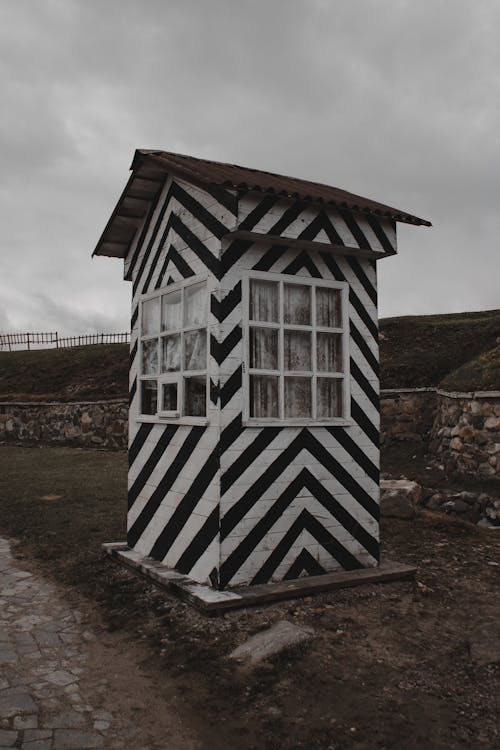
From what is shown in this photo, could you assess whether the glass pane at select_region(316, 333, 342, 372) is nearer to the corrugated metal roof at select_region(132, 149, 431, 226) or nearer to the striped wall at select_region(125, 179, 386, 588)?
the striped wall at select_region(125, 179, 386, 588)

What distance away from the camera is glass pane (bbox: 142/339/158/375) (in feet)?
20.8

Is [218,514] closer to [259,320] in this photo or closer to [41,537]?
[259,320]

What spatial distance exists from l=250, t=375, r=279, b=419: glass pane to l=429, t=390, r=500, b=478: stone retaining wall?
6.40 metres

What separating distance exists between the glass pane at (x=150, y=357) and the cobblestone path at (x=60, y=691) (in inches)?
92.0

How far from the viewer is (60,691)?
3.77 metres

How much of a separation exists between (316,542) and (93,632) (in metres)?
2.02

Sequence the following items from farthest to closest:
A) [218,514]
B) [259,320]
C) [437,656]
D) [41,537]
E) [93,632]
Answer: [41,537]
[259,320]
[218,514]
[93,632]
[437,656]

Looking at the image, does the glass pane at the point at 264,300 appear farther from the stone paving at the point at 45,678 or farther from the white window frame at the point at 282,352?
the stone paving at the point at 45,678

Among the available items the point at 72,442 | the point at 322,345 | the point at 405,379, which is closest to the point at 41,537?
the point at 322,345

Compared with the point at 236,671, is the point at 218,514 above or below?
above

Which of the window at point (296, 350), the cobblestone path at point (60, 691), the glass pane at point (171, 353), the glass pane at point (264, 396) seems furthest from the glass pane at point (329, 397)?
the cobblestone path at point (60, 691)

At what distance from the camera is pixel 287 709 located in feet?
11.4

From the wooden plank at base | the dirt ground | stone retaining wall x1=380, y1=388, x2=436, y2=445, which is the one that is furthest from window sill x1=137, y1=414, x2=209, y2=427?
stone retaining wall x1=380, y1=388, x2=436, y2=445

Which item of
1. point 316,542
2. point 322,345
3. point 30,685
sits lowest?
point 30,685
